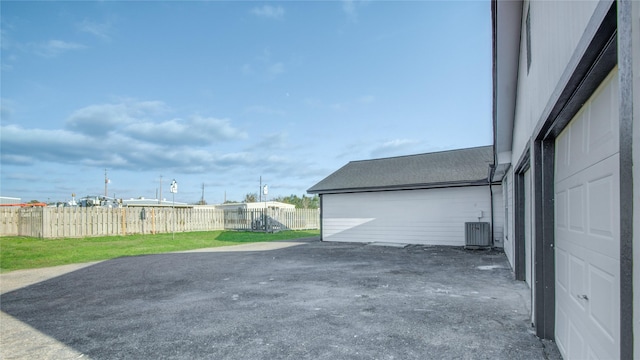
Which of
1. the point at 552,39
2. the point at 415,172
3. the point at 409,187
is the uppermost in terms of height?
the point at 552,39

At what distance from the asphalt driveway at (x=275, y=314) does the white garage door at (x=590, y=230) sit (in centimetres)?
82

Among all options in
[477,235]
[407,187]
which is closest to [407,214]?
[407,187]

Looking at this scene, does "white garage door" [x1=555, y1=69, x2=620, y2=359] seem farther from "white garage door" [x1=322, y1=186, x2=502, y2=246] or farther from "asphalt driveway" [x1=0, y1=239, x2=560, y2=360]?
"white garage door" [x1=322, y1=186, x2=502, y2=246]

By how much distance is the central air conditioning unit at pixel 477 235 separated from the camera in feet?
35.9

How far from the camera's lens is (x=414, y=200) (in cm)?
1320

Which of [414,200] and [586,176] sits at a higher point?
[586,176]

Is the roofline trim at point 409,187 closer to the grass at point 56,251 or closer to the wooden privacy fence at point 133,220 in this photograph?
the grass at point 56,251

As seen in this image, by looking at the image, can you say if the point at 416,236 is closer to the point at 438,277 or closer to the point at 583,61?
the point at 438,277

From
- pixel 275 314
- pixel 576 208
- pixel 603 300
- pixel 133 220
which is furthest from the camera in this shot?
pixel 133 220

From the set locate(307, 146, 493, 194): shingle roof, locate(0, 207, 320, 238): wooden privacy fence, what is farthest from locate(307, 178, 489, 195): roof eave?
locate(0, 207, 320, 238): wooden privacy fence

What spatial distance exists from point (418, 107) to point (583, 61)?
50.4 feet

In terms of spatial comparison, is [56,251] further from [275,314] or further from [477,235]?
[477,235]

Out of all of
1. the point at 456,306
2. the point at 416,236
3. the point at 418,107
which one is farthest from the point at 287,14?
the point at 456,306

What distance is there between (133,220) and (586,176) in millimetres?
20527
